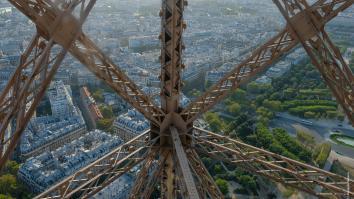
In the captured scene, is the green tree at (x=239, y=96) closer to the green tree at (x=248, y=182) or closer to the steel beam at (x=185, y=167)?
the green tree at (x=248, y=182)

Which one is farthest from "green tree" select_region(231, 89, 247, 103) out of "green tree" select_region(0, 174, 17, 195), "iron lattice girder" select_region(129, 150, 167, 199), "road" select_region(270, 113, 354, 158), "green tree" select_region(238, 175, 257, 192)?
"iron lattice girder" select_region(129, 150, 167, 199)

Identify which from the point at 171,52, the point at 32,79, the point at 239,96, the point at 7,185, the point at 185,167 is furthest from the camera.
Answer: the point at 239,96

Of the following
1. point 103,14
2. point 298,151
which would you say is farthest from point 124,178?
point 103,14

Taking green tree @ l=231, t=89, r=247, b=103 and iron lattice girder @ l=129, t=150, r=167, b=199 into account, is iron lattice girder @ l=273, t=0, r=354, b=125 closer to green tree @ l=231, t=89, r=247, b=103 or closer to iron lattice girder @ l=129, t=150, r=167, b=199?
iron lattice girder @ l=129, t=150, r=167, b=199

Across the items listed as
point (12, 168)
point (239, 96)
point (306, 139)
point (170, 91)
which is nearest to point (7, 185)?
point (12, 168)

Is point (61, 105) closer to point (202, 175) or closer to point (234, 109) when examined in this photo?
point (234, 109)

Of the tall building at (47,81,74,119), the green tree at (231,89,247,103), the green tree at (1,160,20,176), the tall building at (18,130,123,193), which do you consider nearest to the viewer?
the tall building at (18,130,123,193)

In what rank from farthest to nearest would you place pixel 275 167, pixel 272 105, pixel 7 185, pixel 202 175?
pixel 272 105 → pixel 7 185 → pixel 202 175 → pixel 275 167

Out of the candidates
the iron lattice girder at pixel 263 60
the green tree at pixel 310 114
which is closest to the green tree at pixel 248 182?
the green tree at pixel 310 114
